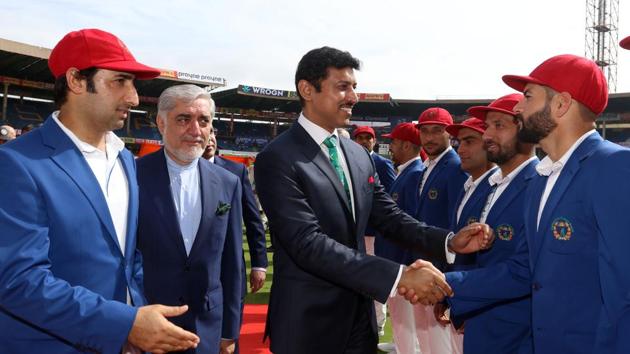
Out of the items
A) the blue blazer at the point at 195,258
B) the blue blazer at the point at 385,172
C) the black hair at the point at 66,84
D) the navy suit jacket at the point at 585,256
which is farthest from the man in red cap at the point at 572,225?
the blue blazer at the point at 385,172

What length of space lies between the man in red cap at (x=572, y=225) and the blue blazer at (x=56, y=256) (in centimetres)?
187

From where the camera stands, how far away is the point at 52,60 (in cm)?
223

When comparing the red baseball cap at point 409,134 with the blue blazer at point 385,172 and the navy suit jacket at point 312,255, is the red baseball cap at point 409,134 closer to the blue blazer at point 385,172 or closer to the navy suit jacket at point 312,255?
the blue blazer at point 385,172

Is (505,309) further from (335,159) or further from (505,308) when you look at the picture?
(335,159)

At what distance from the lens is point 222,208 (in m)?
3.12

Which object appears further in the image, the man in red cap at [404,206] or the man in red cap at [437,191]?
the man in red cap at [404,206]

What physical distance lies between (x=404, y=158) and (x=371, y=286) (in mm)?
4465

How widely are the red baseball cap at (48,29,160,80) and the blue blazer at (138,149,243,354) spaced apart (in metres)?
0.92

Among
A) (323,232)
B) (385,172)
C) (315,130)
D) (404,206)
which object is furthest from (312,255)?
(385,172)

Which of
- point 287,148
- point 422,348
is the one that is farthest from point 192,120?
point 422,348

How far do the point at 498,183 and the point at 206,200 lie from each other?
214 cm

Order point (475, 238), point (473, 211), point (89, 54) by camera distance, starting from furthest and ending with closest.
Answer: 1. point (473, 211)
2. point (475, 238)
3. point (89, 54)

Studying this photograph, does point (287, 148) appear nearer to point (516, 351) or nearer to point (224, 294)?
point (224, 294)

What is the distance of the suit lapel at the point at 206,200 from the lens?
2.99m
